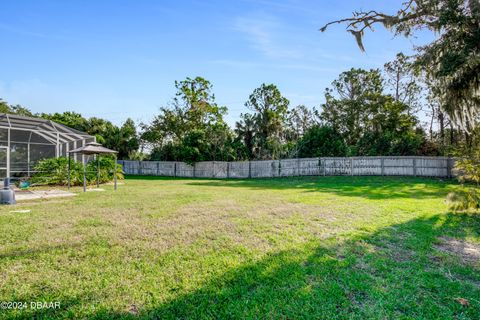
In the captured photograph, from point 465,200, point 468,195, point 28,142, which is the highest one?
point 28,142

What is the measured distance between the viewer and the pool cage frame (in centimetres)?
1167

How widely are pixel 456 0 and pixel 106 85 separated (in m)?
16.0

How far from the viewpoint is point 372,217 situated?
509 centimetres

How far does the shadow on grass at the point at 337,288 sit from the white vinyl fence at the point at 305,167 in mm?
13706

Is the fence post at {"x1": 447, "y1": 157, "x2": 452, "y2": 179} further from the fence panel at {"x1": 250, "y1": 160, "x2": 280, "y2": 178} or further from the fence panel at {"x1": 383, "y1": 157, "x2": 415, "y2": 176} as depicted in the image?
the fence panel at {"x1": 250, "y1": 160, "x2": 280, "y2": 178}

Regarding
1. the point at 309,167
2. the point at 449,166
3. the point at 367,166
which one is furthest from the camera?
the point at 309,167

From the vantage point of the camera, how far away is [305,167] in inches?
689

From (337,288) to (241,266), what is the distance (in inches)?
38.8

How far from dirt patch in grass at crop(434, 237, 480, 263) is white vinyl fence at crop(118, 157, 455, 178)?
13059 millimetres

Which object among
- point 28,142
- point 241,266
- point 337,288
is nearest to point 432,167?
point 337,288

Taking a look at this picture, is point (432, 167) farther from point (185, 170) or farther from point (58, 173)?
point (58, 173)

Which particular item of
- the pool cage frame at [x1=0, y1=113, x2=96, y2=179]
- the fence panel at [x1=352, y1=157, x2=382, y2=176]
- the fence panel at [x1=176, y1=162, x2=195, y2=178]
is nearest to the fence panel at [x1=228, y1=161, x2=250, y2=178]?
the fence panel at [x1=176, y1=162, x2=195, y2=178]

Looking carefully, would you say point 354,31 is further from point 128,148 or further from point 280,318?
point 128,148

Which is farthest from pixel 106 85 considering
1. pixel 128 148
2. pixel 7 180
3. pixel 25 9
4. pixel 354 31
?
pixel 354 31
